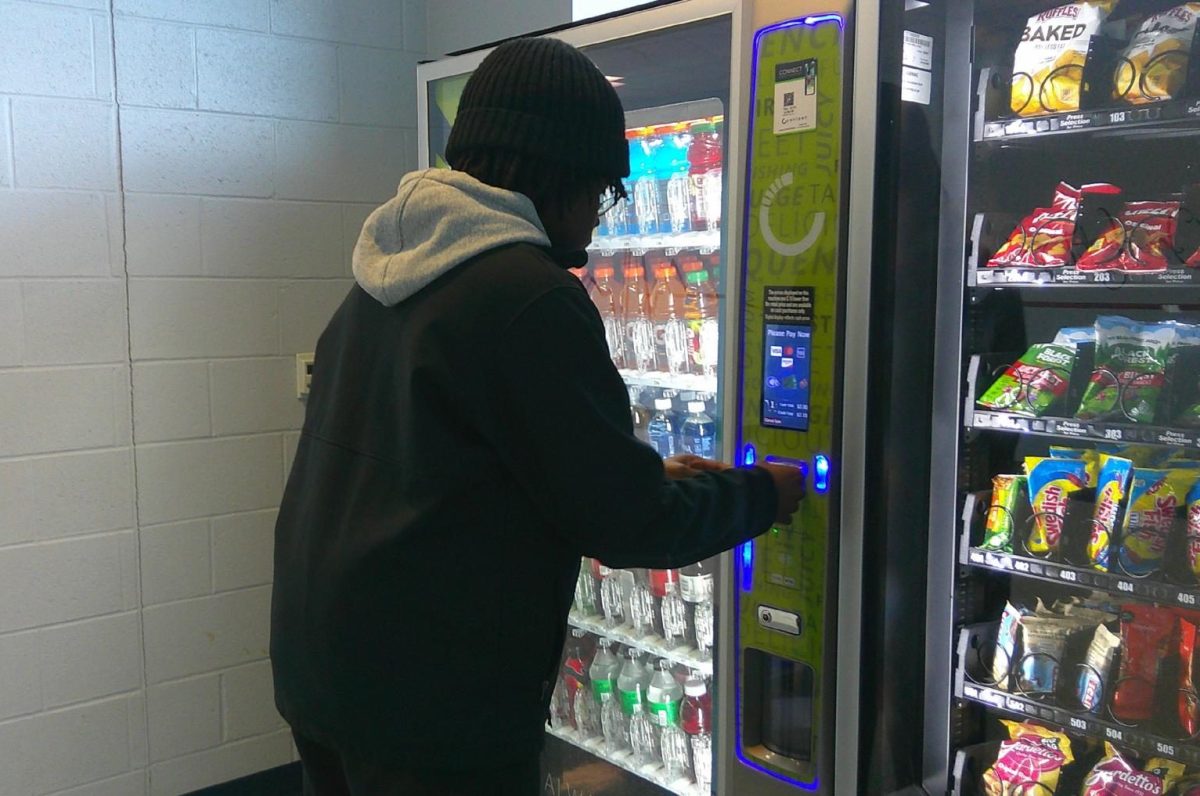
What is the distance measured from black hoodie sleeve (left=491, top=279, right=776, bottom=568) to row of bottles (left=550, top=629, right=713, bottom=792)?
Answer: 92 centimetres

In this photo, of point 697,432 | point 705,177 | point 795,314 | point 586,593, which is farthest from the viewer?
point 586,593

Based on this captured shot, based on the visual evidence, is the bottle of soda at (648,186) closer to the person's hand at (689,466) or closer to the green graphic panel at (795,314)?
the green graphic panel at (795,314)

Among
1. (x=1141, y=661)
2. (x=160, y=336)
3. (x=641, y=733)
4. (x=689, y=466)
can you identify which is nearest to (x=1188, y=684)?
(x=1141, y=661)

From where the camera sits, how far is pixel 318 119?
11.7 ft

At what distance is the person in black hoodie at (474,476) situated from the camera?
1574 millimetres

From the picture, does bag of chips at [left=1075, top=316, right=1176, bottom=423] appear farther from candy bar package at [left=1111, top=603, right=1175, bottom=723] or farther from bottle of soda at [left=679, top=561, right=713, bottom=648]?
bottle of soda at [left=679, top=561, right=713, bottom=648]

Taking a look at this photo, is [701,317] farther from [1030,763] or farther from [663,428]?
[1030,763]

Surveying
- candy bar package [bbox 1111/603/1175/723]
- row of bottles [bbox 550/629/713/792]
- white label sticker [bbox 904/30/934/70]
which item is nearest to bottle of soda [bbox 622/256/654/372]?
row of bottles [bbox 550/629/713/792]

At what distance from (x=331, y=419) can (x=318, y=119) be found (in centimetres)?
212

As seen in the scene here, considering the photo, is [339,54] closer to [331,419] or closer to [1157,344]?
[331,419]

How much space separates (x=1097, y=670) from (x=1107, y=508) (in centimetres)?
29

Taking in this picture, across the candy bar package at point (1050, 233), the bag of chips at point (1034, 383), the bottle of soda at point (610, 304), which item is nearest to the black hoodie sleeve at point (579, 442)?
the bag of chips at point (1034, 383)

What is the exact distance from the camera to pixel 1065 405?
6.31 ft

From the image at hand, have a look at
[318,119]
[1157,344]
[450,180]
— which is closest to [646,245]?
[450,180]
